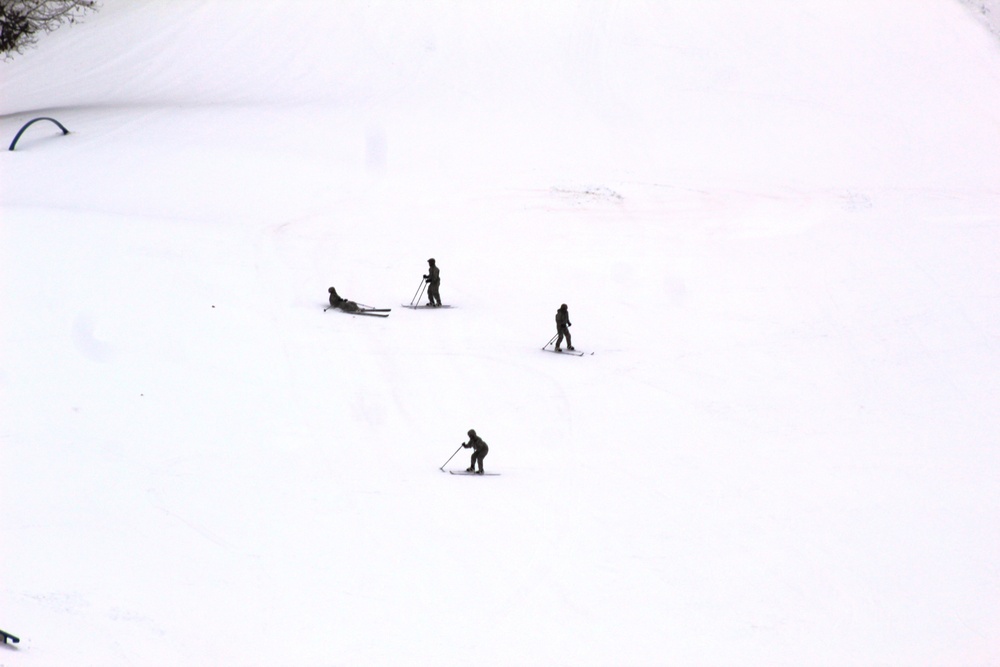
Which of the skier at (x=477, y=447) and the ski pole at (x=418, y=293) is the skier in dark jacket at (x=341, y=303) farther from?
the skier at (x=477, y=447)

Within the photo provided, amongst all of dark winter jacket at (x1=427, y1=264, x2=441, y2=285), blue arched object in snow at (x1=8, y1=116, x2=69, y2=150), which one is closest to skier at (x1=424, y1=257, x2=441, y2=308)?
dark winter jacket at (x1=427, y1=264, x2=441, y2=285)

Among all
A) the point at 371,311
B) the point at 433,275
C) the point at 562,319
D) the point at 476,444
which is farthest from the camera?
the point at 433,275

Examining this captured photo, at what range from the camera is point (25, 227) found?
1928 cm

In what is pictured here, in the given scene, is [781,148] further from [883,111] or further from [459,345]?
[459,345]

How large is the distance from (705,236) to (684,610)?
13.4 meters

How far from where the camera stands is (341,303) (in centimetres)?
1909

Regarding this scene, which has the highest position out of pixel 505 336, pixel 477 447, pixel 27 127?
pixel 27 127

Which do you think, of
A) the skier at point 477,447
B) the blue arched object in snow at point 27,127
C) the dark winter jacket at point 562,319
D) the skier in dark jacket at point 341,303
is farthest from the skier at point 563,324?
the blue arched object in snow at point 27,127

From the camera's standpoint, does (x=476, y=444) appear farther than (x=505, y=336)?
No

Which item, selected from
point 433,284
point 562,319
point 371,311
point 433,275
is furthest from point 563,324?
point 371,311

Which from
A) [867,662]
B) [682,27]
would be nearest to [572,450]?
[867,662]

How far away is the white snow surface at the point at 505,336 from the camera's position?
11.5m

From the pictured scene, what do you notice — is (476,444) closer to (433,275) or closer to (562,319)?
(562,319)

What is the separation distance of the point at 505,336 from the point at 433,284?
187 centimetres
